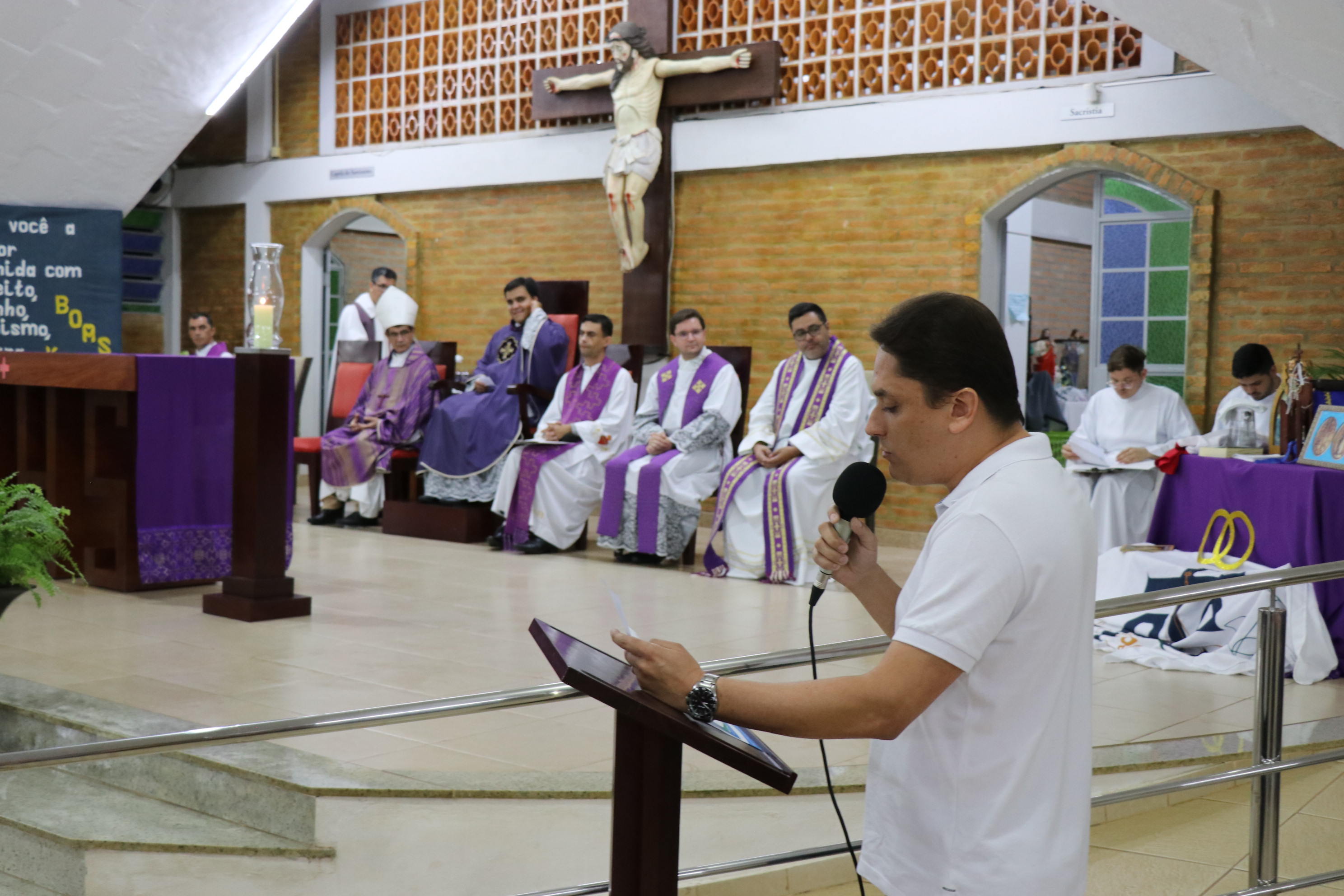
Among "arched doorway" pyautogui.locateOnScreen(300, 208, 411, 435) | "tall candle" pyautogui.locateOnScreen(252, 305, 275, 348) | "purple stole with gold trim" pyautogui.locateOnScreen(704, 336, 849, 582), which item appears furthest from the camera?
"arched doorway" pyautogui.locateOnScreen(300, 208, 411, 435)

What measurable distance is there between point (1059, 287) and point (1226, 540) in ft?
28.9

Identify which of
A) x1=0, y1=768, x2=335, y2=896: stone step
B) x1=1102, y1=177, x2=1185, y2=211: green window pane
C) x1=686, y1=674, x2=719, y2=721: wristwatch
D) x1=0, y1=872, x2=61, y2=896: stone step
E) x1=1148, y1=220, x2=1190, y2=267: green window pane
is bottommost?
x1=0, y1=872, x2=61, y2=896: stone step

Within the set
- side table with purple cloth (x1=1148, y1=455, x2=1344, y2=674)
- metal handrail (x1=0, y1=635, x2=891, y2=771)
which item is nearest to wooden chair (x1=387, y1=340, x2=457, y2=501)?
side table with purple cloth (x1=1148, y1=455, x2=1344, y2=674)

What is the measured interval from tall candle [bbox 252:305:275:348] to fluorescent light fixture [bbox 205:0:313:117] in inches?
224

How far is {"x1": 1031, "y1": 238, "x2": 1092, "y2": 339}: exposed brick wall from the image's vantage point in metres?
13.4

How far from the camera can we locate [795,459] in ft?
22.5

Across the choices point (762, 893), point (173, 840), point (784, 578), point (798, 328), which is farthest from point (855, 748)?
point (798, 328)

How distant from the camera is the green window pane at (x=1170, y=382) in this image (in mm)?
8617

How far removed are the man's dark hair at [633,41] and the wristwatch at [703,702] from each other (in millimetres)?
8054

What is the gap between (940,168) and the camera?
805 cm

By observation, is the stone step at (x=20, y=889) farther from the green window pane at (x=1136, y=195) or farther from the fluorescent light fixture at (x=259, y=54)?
the green window pane at (x=1136, y=195)

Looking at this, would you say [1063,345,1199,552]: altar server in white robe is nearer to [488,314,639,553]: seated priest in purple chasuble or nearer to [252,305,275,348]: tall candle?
[488,314,639,553]: seated priest in purple chasuble

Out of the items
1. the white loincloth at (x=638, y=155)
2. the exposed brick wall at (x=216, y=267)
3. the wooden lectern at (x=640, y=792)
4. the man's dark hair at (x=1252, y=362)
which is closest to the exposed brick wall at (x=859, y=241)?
the exposed brick wall at (x=216, y=267)

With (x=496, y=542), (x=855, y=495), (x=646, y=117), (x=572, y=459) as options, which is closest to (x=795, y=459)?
(x=572, y=459)
